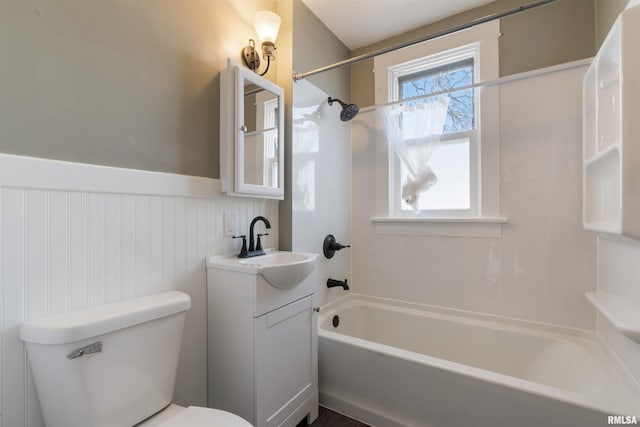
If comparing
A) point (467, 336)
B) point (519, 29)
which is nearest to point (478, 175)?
point (519, 29)

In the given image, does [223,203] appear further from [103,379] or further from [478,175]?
[478,175]

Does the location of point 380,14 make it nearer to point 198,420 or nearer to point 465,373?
point 465,373

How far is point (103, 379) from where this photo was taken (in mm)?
917

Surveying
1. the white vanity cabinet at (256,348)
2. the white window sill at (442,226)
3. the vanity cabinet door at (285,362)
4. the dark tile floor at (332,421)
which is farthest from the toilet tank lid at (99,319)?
the white window sill at (442,226)

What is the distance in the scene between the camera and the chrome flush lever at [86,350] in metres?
0.85

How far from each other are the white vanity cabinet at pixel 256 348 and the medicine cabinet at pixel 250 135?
51cm

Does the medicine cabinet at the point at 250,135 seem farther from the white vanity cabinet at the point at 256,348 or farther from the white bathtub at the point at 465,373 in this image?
the white bathtub at the point at 465,373

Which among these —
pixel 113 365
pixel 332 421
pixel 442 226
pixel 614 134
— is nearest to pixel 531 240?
pixel 442 226

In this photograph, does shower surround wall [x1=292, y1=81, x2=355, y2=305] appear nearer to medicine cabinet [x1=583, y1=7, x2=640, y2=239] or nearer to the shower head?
the shower head

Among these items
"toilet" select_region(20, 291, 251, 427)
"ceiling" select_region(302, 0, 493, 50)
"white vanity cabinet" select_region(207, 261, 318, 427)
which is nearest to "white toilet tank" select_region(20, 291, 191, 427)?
"toilet" select_region(20, 291, 251, 427)

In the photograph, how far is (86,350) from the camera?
2.87ft

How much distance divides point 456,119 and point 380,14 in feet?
3.07

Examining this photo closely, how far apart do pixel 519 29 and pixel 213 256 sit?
93.2 inches

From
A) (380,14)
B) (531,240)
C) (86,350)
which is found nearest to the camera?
(86,350)
